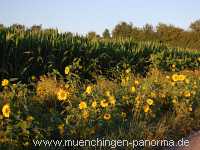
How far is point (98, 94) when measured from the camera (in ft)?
26.0

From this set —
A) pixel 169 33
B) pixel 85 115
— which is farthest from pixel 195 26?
pixel 85 115

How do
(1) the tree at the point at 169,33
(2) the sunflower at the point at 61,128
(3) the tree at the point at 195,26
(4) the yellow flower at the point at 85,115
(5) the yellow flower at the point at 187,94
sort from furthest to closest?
(3) the tree at the point at 195,26 < (1) the tree at the point at 169,33 < (5) the yellow flower at the point at 187,94 < (4) the yellow flower at the point at 85,115 < (2) the sunflower at the point at 61,128

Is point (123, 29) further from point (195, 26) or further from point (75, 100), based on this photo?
point (75, 100)

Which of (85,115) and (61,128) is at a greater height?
(85,115)

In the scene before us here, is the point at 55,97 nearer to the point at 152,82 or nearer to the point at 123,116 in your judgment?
the point at 123,116

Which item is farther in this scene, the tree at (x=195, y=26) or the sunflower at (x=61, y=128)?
the tree at (x=195, y=26)

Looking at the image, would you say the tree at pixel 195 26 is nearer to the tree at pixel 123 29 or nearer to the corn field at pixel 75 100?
the tree at pixel 123 29

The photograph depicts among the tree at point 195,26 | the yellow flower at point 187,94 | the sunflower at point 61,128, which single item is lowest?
the sunflower at point 61,128

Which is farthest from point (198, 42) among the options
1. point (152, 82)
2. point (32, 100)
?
point (32, 100)

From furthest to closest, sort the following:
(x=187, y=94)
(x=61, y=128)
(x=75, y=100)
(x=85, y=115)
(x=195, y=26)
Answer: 1. (x=195, y=26)
2. (x=187, y=94)
3. (x=75, y=100)
4. (x=85, y=115)
5. (x=61, y=128)

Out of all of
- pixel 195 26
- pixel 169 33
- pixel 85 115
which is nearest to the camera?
pixel 85 115

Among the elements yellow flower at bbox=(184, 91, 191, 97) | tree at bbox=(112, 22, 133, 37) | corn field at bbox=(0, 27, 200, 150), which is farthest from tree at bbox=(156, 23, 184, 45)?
yellow flower at bbox=(184, 91, 191, 97)

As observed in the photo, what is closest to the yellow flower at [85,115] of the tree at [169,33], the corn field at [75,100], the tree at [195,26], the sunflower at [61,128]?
the corn field at [75,100]

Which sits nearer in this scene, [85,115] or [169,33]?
[85,115]
